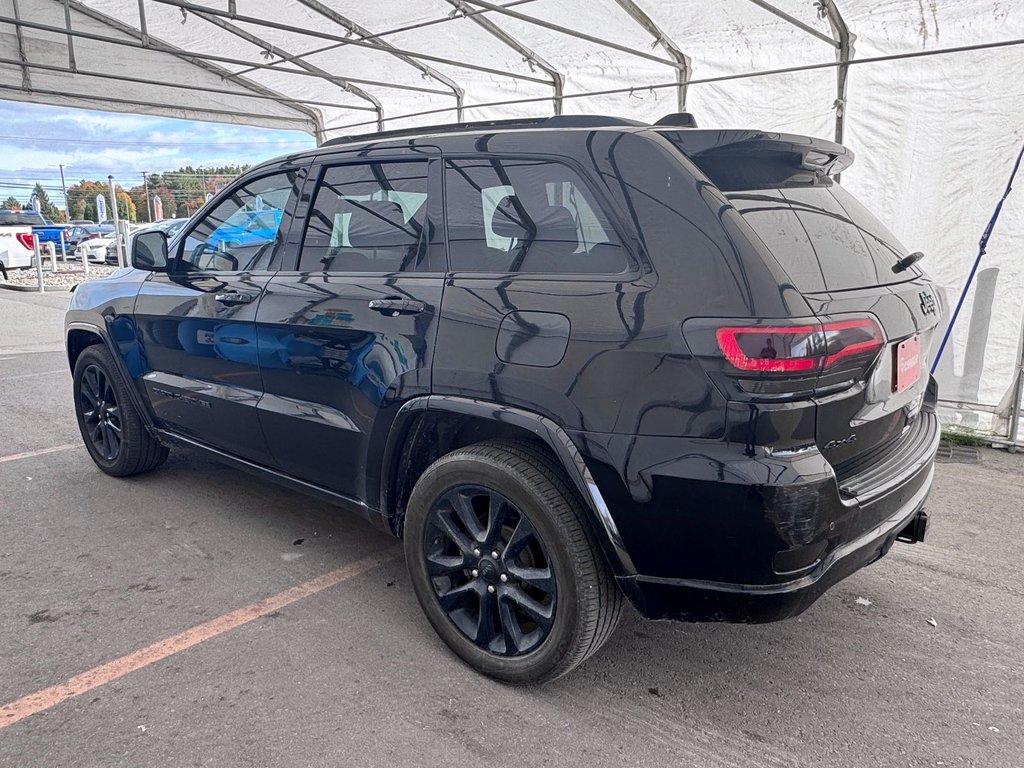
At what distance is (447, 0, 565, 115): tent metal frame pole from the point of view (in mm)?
8195

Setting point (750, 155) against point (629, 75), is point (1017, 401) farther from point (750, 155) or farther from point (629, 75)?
point (629, 75)

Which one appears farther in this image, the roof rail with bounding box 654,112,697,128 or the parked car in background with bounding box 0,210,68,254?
the parked car in background with bounding box 0,210,68,254

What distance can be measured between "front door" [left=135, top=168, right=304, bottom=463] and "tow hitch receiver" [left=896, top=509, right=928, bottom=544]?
2.58 m

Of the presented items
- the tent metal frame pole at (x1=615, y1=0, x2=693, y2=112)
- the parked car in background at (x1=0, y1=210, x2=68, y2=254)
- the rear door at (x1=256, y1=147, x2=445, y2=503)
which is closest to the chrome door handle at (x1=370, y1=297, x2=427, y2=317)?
the rear door at (x1=256, y1=147, x2=445, y2=503)

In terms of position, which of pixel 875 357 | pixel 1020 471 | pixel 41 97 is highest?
pixel 41 97

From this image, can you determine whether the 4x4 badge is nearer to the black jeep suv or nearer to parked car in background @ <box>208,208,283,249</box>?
the black jeep suv

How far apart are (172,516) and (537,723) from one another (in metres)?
2.51

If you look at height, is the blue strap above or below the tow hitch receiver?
above

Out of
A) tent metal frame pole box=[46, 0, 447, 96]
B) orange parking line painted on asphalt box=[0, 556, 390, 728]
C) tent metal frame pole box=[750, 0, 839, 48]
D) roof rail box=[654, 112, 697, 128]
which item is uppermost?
tent metal frame pole box=[46, 0, 447, 96]

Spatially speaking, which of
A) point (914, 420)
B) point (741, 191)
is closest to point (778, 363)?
point (741, 191)

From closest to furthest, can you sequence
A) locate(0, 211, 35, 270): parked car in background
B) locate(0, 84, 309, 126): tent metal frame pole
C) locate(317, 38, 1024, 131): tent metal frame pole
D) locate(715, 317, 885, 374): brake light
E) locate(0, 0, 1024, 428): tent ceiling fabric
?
locate(715, 317, 885, 374): brake light, locate(317, 38, 1024, 131): tent metal frame pole, locate(0, 0, 1024, 428): tent ceiling fabric, locate(0, 84, 309, 126): tent metal frame pole, locate(0, 211, 35, 270): parked car in background

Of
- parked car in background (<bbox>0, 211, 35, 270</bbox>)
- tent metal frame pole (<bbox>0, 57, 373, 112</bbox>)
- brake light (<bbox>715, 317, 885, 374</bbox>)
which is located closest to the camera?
brake light (<bbox>715, 317, 885, 374</bbox>)

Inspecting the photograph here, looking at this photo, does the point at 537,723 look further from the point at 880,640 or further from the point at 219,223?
the point at 219,223

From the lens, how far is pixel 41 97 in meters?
11.1
